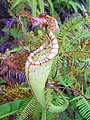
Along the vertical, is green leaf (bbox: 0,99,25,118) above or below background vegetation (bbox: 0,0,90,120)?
below

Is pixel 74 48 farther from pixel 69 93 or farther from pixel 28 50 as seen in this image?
pixel 69 93

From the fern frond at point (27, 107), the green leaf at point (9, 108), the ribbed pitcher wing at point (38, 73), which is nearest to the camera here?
the ribbed pitcher wing at point (38, 73)

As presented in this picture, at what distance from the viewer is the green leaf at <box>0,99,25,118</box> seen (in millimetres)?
1268

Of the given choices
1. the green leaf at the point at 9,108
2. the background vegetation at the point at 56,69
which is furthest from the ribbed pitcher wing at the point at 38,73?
the green leaf at the point at 9,108

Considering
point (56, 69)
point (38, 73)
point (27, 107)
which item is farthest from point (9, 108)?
point (38, 73)

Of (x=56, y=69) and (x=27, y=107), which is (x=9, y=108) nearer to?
(x=27, y=107)

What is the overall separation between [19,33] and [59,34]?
0.48 metres

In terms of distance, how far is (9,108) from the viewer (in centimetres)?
128

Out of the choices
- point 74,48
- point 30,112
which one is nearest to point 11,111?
point 30,112

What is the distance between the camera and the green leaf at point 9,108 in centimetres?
127

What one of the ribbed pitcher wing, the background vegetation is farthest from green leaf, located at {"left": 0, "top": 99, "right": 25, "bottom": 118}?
the ribbed pitcher wing

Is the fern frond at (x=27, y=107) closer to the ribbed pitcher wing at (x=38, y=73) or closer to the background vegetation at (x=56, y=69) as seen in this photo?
the background vegetation at (x=56, y=69)

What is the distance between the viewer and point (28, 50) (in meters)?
1.25

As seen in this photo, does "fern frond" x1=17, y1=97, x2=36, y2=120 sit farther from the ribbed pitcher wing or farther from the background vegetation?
the ribbed pitcher wing
